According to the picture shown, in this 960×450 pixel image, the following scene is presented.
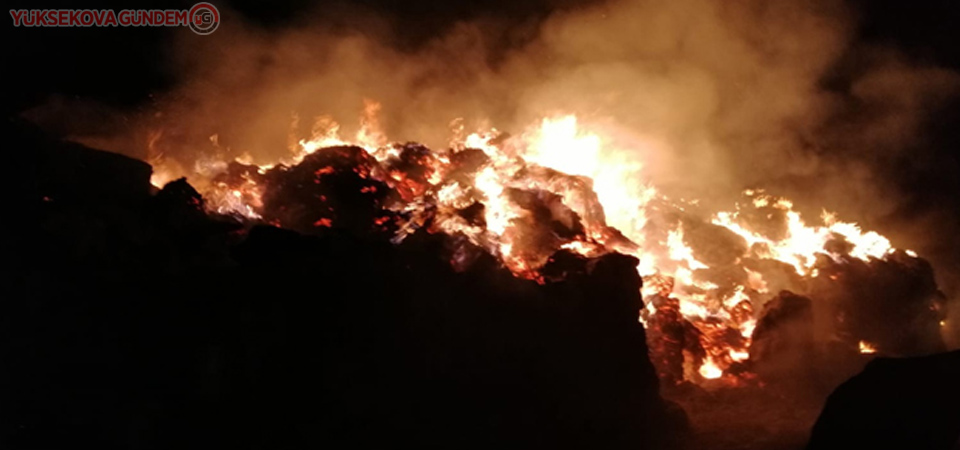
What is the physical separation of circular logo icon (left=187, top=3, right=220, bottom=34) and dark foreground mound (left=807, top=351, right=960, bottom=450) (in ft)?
60.2

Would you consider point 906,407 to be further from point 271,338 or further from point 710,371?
point 271,338

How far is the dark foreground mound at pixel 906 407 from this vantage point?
10.1m

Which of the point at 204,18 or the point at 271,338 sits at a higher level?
the point at 204,18

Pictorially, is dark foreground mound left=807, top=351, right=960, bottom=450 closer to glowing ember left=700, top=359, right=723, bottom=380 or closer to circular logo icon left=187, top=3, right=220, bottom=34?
glowing ember left=700, top=359, right=723, bottom=380

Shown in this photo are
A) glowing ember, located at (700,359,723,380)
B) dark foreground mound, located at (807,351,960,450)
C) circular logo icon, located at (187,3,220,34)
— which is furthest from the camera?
circular logo icon, located at (187,3,220,34)

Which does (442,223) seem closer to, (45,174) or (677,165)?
(45,174)

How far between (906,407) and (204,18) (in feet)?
62.8

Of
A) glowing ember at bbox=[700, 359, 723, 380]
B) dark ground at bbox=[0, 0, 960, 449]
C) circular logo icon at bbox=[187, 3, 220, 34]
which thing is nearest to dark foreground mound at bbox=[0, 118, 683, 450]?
dark ground at bbox=[0, 0, 960, 449]

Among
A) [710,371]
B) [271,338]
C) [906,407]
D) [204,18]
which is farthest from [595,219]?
[204,18]

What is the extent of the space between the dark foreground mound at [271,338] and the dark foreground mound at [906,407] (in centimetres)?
399

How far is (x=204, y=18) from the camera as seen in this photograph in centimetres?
1886

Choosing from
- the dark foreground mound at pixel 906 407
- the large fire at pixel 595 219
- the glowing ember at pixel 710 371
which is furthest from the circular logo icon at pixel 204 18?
the dark foreground mound at pixel 906 407

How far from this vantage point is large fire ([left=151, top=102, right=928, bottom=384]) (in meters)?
16.1

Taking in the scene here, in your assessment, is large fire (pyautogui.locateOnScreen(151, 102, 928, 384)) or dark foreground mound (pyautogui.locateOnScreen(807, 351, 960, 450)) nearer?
dark foreground mound (pyautogui.locateOnScreen(807, 351, 960, 450))
